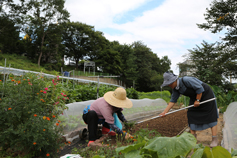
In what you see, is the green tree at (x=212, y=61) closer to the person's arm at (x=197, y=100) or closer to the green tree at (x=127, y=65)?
the person's arm at (x=197, y=100)

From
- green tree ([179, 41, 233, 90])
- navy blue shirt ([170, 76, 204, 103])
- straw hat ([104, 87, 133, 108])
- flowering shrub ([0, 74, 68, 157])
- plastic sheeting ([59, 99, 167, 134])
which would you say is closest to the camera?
flowering shrub ([0, 74, 68, 157])

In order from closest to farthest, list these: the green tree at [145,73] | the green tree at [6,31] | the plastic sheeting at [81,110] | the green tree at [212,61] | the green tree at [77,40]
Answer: the plastic sheeting at [81,110] < the green tree at [212,61] < the green tree at [6,31] < the green tree at [77,40] < the green tree at [145,73]

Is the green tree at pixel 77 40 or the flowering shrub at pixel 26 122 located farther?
the green tree at pixel 77 40

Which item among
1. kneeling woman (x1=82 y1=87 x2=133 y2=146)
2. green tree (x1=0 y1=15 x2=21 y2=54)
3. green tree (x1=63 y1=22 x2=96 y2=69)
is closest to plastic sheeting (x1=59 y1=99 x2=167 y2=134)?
kneeling woman (x1=82 y1=87 x2=133 y2=146)

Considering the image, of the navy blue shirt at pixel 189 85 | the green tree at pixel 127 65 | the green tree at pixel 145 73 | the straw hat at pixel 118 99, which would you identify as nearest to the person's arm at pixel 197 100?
the navy blue shirt at pixel 189 85

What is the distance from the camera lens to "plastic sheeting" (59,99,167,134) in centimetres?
403

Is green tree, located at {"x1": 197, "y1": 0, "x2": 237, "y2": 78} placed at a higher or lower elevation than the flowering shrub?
higher

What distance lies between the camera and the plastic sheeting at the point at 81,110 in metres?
4.03

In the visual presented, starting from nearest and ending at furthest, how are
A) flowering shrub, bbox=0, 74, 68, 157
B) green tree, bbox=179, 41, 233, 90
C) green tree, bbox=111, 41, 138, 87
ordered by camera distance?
flowering shrub, bbox=0, 74, 68, 157 < green tree, bbox=179, 41, 233, 90 < green tree, bbox=111, 41, 138, 87

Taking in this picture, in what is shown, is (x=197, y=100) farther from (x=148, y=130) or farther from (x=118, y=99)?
(x=118, y=99)

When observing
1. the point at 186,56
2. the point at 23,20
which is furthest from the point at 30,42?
the point at 186,56

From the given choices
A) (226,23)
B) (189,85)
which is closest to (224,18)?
(226,23)

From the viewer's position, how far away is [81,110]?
182 inches

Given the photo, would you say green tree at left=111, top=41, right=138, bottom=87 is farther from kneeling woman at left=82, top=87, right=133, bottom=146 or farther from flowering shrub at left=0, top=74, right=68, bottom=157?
flowering shrub at left=0, top=74, right=68, bottom=157
